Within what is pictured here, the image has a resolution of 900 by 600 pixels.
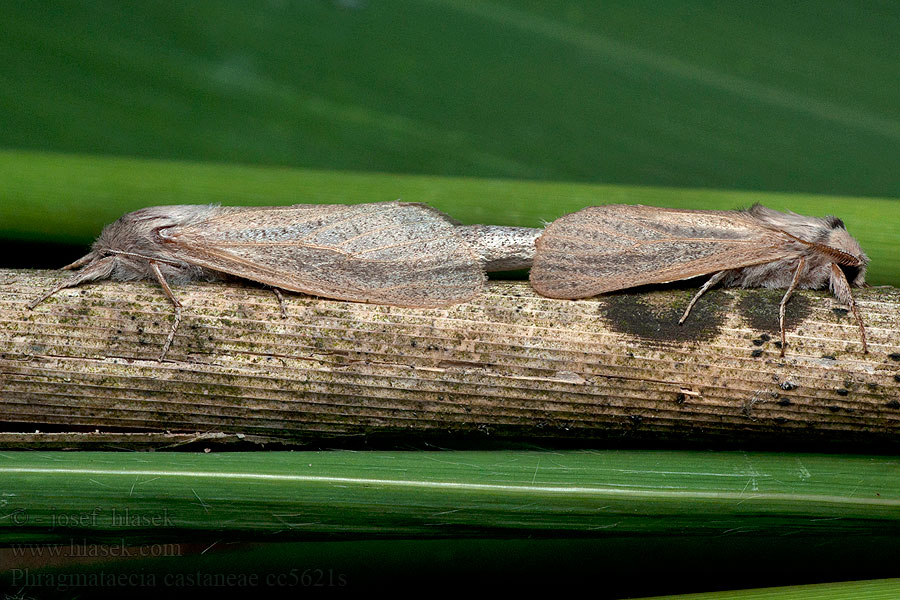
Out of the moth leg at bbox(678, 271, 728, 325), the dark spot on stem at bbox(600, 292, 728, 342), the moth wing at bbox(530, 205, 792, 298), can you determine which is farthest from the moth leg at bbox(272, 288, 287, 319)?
the moth leg at bbox(678, 271, 728, 325)

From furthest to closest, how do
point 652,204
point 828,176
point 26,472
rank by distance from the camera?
point 828,176, point 652,204, point 26,472

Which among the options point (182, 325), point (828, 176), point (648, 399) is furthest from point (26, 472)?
point (828, 176)

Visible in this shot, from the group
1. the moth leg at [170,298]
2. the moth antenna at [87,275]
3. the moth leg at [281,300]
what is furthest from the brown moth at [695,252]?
the moth antenna at [87,275]

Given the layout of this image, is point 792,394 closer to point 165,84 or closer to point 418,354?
point 418,354

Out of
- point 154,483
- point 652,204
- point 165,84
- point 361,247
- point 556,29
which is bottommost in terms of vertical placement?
point 154,483

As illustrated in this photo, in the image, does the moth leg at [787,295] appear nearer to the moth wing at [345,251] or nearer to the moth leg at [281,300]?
the moth wing at [345,251]

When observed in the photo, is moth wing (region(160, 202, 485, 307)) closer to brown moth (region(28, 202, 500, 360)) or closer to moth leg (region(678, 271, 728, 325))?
brown moth (region(28, 202, 500, 360))
